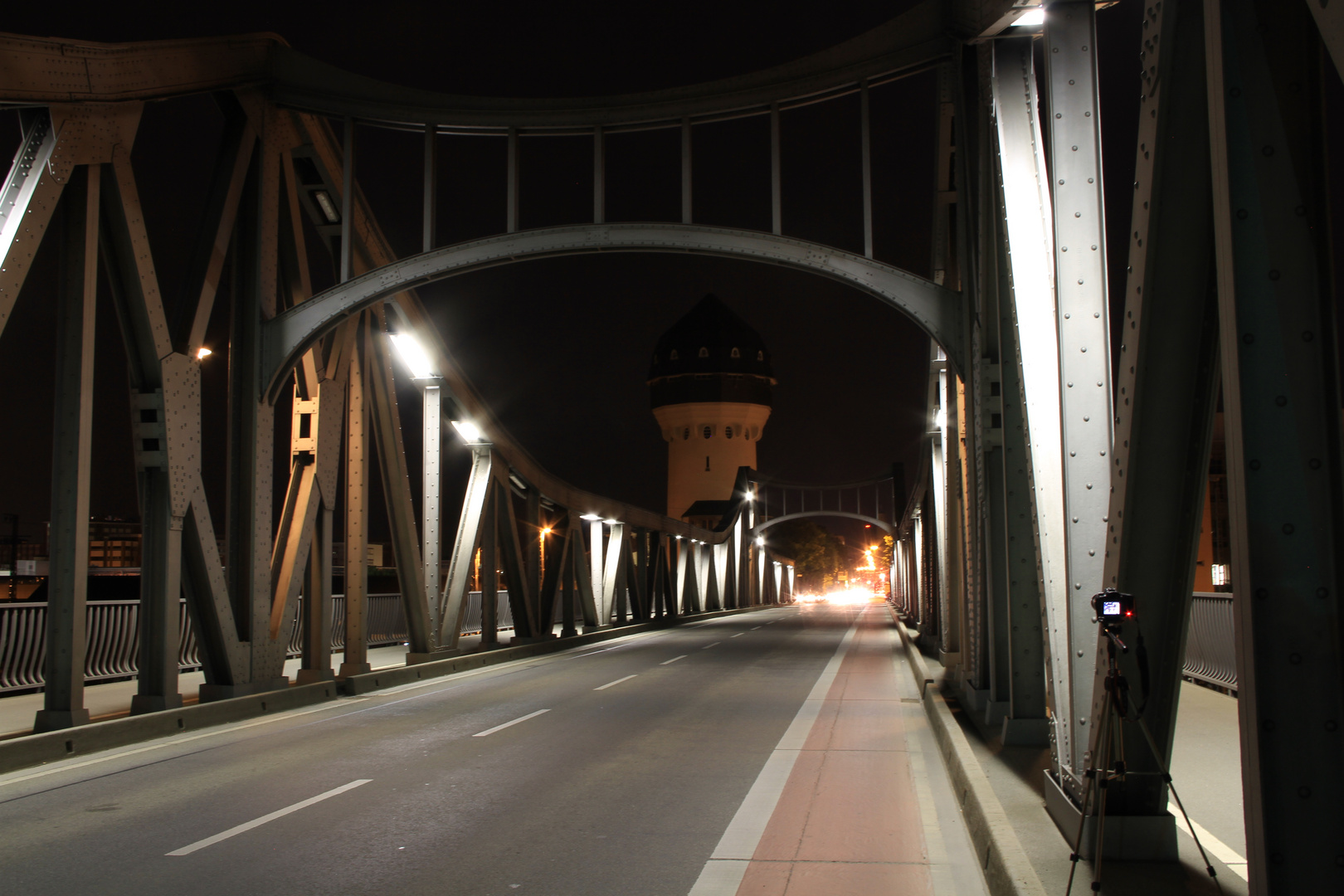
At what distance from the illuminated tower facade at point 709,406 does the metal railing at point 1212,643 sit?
228 feet

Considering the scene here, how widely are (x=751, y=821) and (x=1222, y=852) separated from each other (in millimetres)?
2800

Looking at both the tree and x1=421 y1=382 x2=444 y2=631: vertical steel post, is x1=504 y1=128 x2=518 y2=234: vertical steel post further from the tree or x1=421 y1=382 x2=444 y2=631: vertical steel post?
the tree

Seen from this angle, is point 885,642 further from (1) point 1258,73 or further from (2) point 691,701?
(1) point 1258,73

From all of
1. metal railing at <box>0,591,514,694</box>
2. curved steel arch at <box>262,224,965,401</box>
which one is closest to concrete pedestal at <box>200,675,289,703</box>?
metal railing at <box>0,591,514,694</box>

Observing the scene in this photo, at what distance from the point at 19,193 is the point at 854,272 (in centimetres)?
849

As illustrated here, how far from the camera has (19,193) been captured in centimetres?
952

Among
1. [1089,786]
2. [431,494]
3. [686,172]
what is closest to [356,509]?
[431,494]

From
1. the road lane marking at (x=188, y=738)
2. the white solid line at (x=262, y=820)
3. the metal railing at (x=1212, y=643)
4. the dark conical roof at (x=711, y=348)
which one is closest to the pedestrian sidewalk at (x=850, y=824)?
the white solid line at (x=262, y=820)

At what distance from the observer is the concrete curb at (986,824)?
15.7 feet

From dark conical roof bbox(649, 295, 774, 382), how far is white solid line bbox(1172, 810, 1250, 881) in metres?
84.1

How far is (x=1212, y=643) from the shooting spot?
46.5 ft

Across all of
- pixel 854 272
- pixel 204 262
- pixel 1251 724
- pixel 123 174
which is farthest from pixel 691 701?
pixel 1251 724

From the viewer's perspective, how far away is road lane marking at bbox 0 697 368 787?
8.62 metres

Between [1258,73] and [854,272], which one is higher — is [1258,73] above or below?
below
